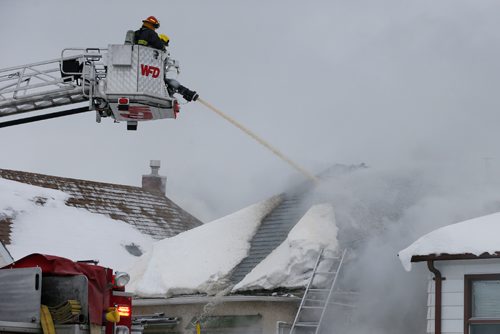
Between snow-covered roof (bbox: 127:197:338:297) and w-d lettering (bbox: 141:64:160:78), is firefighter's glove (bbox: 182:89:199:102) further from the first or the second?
snow-covered roof (bbox: 127:197:338:297)

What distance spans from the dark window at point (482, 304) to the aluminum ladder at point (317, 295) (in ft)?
7.15

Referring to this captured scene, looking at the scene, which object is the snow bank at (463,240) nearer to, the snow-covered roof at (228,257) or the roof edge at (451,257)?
the roof edge at (451,257)

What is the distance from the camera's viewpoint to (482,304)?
1149 cm

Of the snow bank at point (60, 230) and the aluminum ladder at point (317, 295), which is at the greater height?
the snow bank at point (60, 230)

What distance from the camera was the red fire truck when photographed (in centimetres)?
902

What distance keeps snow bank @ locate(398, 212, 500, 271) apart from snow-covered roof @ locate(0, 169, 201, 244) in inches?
464

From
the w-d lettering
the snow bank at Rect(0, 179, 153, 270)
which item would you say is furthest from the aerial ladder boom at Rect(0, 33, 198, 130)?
the snow bank at Rect(0, 179, 153, 270)

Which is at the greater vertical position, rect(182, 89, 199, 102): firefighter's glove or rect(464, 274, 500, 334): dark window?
rect(182, 89, 199, 102): firefighter's glove

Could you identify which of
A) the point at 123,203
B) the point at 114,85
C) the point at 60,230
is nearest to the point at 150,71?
the point at 114,85

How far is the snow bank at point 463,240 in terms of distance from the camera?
37.2 ft

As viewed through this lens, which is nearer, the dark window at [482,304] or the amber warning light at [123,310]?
the amber warning light at [123,310]

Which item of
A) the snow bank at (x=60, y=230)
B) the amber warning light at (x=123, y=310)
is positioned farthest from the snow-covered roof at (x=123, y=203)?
the amber warning light at (x=123, y=310)

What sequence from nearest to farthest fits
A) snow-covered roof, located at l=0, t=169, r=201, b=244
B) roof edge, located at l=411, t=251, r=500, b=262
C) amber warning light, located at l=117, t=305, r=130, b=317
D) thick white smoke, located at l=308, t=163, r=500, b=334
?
1. amber warning light, located at l=117, t=305, r=130, b=317
2. roof edge, located at l=411, t=251, r=500, b=262
3. thick white smoke, located at l=308, t=163, r=500, b=334
4. snow-covered roof, located at l=0, t=169, r=201, b=244

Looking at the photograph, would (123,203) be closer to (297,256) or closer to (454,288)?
(297,256)
